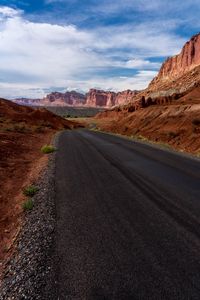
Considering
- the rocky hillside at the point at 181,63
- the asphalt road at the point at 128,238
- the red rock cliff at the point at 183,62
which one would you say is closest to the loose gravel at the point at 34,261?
the asphalt road at the point at 128,238

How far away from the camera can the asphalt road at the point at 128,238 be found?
445cm

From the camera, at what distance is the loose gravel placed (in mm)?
4531

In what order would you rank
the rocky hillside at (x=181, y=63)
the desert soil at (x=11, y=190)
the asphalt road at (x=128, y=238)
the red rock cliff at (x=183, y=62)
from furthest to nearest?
the red rock cliff at (x=183, y=62)
the rocky hillside at (x=181, y=63)
the desert soil at (x=11, y=190)
the asphalt road at (x=128, y=238)

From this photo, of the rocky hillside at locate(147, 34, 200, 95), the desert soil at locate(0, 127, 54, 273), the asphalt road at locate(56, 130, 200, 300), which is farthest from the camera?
the rocky hillside at locate(147, 34, 200, 95)

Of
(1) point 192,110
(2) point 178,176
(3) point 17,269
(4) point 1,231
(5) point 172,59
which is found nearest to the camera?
(3) point 17,269

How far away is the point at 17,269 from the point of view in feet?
17.5

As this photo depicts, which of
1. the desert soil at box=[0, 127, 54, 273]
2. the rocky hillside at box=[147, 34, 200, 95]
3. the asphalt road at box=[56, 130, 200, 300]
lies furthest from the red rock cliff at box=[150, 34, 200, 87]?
the asphalt road at box=[56, 130, 200, 300]

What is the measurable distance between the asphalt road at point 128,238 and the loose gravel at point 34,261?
19 cm

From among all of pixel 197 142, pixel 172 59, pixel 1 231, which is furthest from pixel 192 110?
pixel 172 59

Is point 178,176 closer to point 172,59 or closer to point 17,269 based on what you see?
point 17,269

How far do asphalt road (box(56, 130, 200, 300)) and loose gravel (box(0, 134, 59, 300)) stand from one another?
0.61ft

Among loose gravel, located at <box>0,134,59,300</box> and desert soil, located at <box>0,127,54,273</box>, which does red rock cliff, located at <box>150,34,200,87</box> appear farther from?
loose gravel, located at <box>0,134,59,300</box>

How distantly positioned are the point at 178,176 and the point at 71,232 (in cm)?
706

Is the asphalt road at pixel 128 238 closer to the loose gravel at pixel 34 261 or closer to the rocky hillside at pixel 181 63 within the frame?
the loose gravel at pixel 34 261
